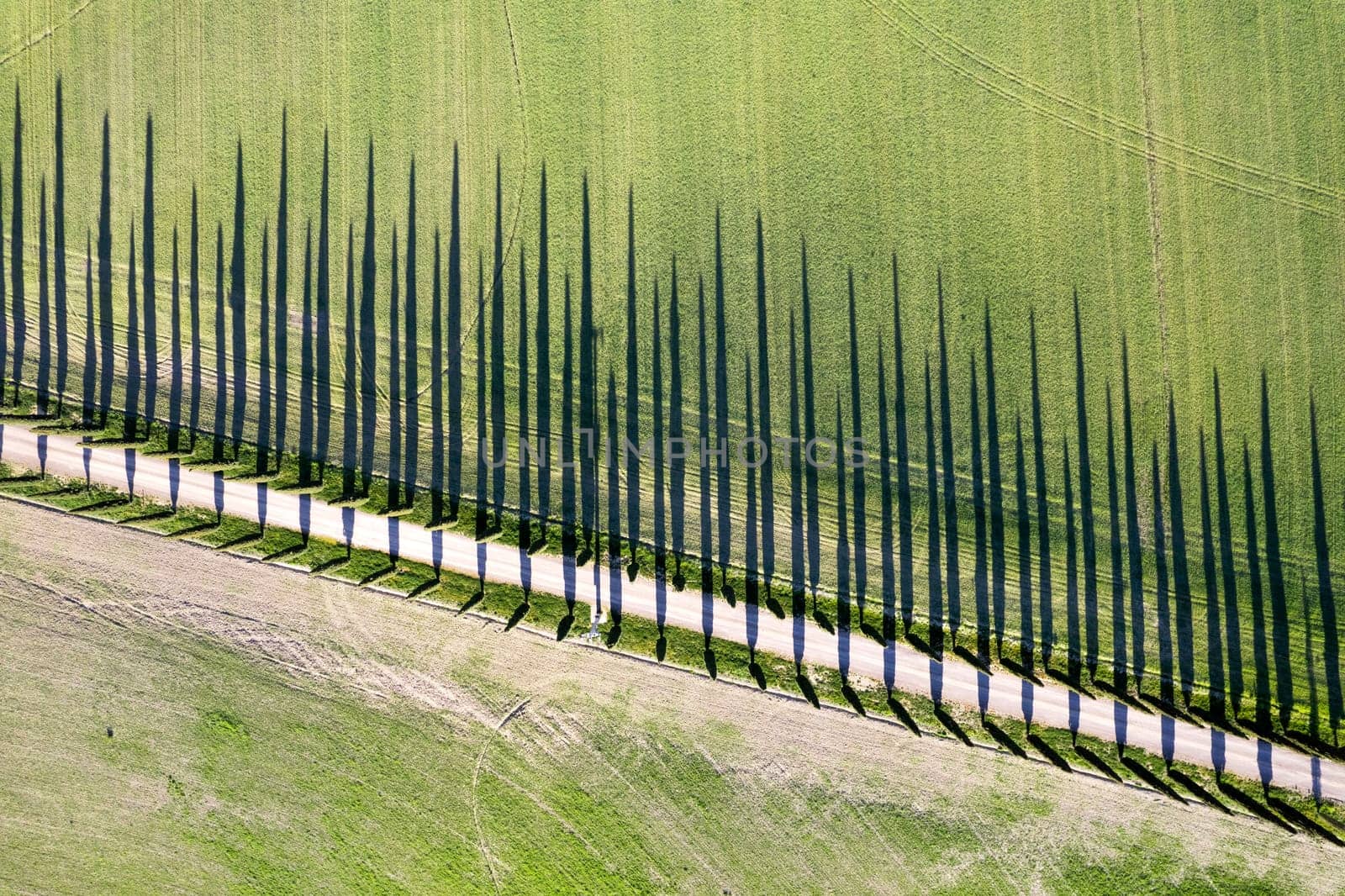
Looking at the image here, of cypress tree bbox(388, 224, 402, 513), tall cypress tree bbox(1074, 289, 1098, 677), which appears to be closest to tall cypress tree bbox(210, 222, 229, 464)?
cypress tree bbox(388, 224, 402, 513)

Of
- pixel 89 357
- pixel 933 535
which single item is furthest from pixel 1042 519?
pixel 89 357

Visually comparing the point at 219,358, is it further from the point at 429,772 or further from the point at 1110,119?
the point at 1110,119

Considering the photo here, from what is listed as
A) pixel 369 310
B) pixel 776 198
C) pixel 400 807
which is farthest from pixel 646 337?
pixel 400 807

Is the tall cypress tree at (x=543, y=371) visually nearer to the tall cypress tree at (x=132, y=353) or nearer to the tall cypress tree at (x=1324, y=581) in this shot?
the tall cypress tree at (x=132, y=353)

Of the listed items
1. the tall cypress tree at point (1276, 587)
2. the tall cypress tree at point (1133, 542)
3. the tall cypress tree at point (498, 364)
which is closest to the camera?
the tall cypress tree at point (1276, 587)

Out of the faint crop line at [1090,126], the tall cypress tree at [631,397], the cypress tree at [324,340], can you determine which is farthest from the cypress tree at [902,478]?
the cypress tree at [324,340]

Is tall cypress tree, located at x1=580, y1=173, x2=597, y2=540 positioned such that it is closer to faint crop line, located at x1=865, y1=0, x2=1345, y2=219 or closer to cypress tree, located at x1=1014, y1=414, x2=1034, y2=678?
faint crop line, located at x1=865, y1=0, x2=1345, y2=219
